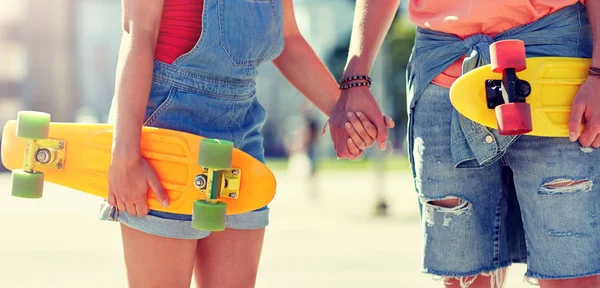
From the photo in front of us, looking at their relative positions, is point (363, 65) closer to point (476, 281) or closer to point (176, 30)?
point (176, 30)

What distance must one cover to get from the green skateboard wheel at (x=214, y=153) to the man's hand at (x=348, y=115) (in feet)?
1.63

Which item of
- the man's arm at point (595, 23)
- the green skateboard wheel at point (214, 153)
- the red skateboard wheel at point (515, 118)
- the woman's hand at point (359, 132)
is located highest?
the man's arm at point (595, 23)

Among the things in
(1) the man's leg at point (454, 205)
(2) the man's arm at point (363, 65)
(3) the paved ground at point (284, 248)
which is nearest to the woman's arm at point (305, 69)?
(2) the man's arm at point (363, 65)

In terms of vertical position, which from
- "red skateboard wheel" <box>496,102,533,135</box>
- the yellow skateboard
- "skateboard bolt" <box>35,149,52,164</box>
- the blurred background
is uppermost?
the yellow skateboard

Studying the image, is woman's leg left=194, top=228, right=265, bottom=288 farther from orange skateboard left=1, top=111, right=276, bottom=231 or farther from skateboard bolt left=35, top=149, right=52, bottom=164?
skateboard bolt left=35, top=149, right=52, bottom=164

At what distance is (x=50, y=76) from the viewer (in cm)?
3781

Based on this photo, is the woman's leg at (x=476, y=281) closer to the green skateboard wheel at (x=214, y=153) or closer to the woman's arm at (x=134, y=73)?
the green skateboard wheel at (x=214, y=153)

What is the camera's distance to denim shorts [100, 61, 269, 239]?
7.55ft

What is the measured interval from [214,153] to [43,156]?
1.96ft

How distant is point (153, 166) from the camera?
2289 mm

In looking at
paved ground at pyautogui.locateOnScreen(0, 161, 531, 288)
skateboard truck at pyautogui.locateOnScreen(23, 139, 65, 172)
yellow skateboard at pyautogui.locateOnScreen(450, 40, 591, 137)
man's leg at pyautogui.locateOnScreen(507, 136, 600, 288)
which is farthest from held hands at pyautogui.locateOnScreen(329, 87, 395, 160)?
paved ground at pyautogui.locateOnScreen(0, 161, 531, 288)

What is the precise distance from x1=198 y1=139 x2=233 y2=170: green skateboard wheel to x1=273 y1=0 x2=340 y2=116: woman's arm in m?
0.63

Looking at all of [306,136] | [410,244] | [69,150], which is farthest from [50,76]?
[69,150]

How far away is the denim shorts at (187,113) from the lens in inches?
90.6
